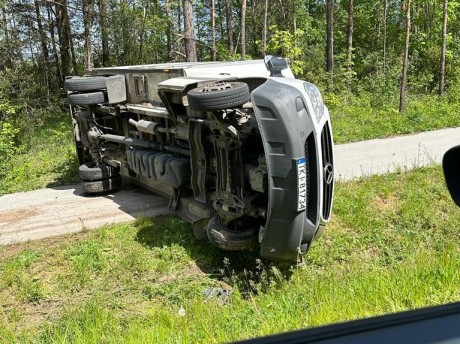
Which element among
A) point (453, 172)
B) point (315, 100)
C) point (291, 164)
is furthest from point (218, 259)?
point (453, 172)

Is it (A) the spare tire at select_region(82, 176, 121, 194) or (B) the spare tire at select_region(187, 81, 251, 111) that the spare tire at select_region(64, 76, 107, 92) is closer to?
(A) the spare tire at select_region(82, 176, 121, 194)

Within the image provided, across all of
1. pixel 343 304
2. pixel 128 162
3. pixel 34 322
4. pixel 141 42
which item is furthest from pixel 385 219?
pixel 141 42

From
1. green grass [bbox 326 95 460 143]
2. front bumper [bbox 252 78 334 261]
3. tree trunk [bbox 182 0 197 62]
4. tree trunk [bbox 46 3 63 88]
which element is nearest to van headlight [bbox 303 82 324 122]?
front bumper [bbox 252 78 334 261]

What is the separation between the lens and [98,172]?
8.74 meters

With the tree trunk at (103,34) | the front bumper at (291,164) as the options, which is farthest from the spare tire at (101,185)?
the tree trunk at (103,34)

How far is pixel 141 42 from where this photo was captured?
2400 centimetres

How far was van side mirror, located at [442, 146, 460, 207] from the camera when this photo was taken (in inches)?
79.4

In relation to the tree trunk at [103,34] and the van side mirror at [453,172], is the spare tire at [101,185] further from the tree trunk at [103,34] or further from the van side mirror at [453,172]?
the tree trunk at [103,34]

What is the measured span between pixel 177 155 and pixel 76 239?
6.11ft

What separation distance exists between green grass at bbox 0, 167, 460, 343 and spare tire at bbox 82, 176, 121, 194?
1.90 metres

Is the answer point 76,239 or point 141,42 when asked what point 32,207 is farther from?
point 141,42

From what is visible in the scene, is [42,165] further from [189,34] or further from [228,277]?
[228,277]

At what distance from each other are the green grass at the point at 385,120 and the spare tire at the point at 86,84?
6043mm

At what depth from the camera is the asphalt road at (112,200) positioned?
7.43 m
